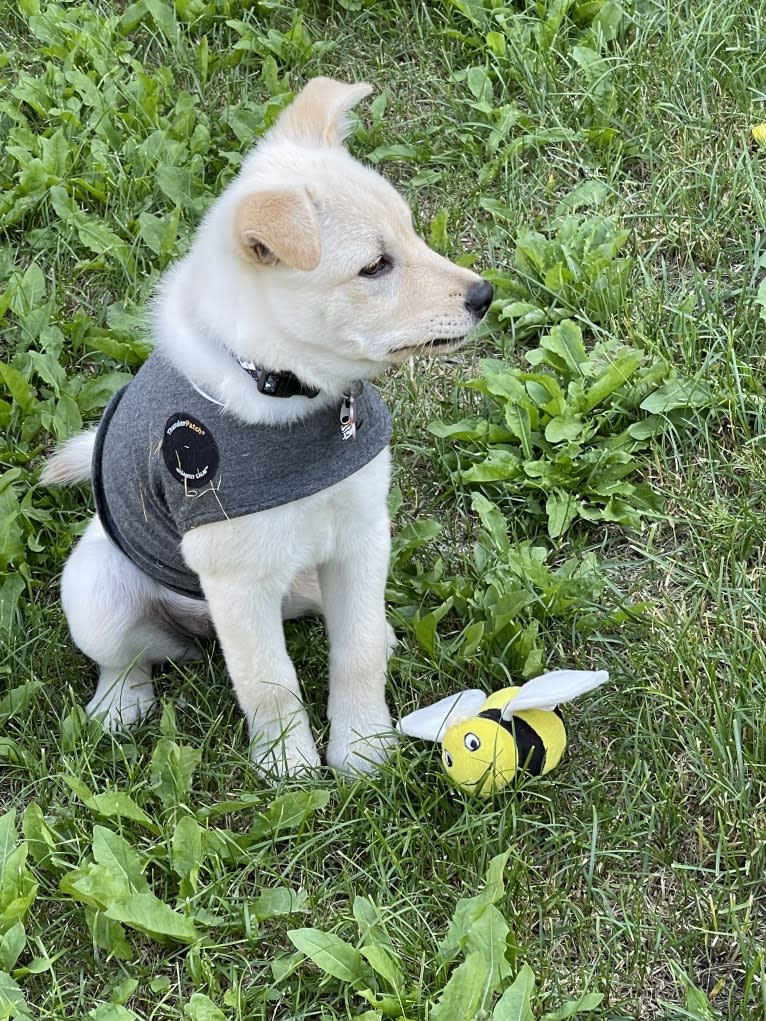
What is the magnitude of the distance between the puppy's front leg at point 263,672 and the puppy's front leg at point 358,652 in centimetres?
10

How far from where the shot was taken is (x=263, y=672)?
3.15m

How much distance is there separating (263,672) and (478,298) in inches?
42.9

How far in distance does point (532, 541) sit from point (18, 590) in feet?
5.14

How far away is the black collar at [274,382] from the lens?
112 inches

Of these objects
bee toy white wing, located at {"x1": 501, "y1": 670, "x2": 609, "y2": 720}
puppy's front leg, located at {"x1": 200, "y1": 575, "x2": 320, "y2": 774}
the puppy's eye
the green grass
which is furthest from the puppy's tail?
bee toy white wing, located at {"x1": 501, "y1": 670, "x2": 609, "y2": 720}

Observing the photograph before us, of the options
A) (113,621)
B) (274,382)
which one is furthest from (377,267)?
(113,621)

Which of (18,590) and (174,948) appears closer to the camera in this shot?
(174,948)

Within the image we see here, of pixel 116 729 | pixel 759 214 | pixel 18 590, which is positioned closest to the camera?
pixel 116 729

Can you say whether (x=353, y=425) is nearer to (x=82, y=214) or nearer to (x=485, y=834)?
(x=485, y=834)

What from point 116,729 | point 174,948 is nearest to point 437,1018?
point 174,948

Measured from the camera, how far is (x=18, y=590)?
3.70 m

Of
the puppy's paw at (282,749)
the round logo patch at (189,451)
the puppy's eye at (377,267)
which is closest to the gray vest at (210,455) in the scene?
the round logo patch at (189,451)

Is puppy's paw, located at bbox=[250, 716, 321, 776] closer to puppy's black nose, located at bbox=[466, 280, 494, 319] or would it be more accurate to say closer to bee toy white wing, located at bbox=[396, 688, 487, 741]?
bee toy white wing, located at bbox=[396, 688, 487, 741]

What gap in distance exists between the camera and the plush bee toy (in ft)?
9.89
